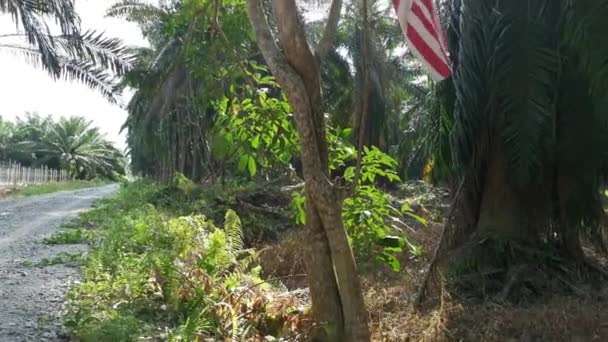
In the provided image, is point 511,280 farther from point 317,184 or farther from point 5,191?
point 5,191

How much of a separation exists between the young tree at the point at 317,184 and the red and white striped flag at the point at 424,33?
1180 millimetres

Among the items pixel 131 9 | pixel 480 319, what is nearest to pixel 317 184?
pixel 480 319

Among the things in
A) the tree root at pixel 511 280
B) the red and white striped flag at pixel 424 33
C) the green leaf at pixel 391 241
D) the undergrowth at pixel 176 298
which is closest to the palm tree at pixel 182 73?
the undergrowth at pixel 176 298

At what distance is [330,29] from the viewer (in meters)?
4.91

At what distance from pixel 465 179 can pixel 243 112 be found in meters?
3.89

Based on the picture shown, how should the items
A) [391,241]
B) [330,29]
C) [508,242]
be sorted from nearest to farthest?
[330,29] < [391,241] < [508,242]

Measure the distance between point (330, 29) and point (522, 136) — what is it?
3.30 meters

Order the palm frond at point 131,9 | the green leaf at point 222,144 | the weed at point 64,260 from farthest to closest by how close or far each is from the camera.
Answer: the palm frond at point 131,9, the weed at point 64,260, the green leaf at point 222,144

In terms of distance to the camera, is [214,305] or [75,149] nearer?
[214,305]

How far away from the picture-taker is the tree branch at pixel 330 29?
4.86 metres

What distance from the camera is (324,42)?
4.98m

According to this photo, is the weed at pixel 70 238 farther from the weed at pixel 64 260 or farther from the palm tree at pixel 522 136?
the palm tree at pixel 522 136

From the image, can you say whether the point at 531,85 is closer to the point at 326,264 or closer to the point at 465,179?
the point at 465,179

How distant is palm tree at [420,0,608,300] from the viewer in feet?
23.8
